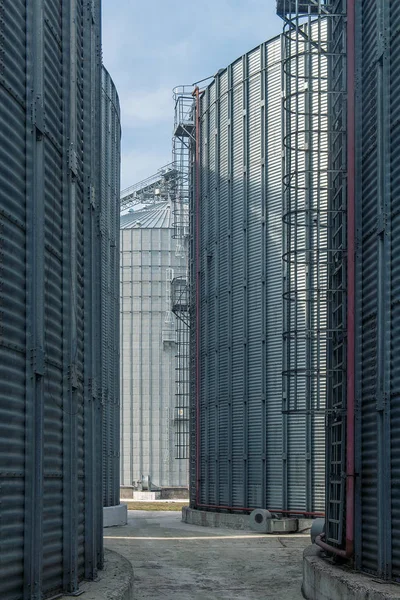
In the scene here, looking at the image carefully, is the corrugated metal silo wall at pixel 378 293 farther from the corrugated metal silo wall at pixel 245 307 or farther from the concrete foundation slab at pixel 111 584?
the corrugated metal silo wall at pixel 245 307

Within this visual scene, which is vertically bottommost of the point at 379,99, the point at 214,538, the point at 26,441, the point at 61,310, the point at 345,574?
the point at 214,538

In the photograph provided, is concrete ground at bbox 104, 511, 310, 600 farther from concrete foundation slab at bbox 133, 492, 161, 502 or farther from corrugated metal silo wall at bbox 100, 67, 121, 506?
concrete foundation slab at bbox 133, 492, 161, 502

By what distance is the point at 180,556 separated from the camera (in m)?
23.2

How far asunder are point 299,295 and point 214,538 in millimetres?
7638

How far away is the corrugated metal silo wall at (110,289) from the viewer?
32219 mm

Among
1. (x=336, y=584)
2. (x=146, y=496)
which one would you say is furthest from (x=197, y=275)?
(x=146, y=496)

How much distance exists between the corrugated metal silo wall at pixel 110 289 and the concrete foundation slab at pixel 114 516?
32 cm

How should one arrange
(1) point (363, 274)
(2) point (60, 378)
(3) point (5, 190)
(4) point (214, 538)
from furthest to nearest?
(4) point (214, 538)
(1) point (363, 274)
(2) point (60, 378)
(3) point (5, 190)

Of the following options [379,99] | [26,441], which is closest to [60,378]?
[26,441]

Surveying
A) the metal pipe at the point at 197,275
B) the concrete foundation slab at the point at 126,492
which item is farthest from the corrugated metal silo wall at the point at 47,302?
the concrete foundation slab at the point at 126,492

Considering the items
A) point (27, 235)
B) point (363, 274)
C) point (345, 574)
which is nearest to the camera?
point (27, 235)

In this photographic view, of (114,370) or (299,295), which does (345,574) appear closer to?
(299,295)

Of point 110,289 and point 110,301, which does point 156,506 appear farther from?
point 110,289

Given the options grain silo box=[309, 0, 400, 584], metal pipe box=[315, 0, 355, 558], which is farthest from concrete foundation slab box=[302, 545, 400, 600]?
metal pipe box=[315, 0, 355, 558]
